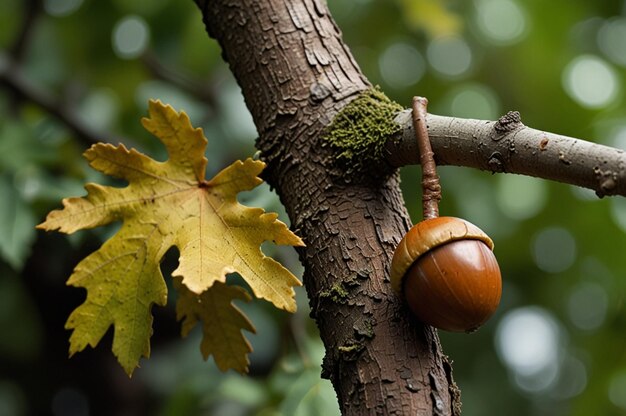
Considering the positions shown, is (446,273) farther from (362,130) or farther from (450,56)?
(450,56)

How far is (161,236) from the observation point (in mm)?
841

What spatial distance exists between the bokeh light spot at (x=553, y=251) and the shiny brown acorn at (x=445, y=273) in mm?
1625

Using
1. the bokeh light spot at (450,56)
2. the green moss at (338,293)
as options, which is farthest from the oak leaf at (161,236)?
the bokeh light spot at (450,56)

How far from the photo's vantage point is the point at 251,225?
81 centimetres

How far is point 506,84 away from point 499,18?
10.0 inches

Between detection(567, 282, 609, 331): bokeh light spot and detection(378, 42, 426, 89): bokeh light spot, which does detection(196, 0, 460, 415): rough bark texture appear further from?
detection(567, 282, 609, 331): bokeh light spot

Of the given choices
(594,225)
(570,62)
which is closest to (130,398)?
(594,225)

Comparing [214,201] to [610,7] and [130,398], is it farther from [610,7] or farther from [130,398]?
[610,7]

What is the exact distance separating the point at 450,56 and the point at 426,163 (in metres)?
1.77

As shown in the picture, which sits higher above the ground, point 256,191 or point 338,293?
point 256,191

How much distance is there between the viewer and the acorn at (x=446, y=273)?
2.36 feet

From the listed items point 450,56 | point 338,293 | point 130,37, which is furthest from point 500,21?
point 338,293

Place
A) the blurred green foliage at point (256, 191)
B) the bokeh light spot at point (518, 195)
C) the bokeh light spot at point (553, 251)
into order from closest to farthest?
the blurred green foliage at point (256, 191) < the bokeh light spot at point (518, 195) < the bokeh light spot at point (553, 251)

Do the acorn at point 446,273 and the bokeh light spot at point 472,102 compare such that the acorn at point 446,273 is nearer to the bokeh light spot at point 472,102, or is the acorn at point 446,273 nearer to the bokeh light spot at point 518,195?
the bokeh light spot at point 518,195
